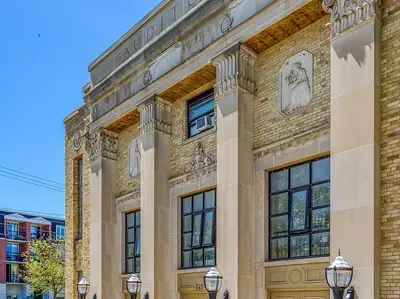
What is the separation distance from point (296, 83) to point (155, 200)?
549 cm

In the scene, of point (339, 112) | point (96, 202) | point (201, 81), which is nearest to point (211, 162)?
point (201, 81)

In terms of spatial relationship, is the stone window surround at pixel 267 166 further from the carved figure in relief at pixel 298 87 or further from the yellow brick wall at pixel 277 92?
the carved figure in relief at pixel 298 87

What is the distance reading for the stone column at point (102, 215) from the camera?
57.8ft

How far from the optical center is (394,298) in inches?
345

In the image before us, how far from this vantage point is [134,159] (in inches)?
678

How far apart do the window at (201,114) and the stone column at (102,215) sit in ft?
13.6

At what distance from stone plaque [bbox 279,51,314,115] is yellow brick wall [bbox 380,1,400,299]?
199 centimetres

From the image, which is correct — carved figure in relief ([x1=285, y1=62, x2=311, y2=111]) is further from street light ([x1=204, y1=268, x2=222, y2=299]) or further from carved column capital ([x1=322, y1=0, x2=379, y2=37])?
street light ([x1=204, y1=268, x2=222, y2=299])

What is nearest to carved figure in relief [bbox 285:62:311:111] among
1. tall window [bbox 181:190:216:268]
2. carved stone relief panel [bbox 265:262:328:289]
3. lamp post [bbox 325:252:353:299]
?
carved stone relief panel [bbox 265:262:328:289]

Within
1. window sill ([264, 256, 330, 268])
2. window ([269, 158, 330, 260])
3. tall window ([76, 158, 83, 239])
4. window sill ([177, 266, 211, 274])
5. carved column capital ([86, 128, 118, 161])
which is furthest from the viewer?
tall window ([76, 158, 83, 239])

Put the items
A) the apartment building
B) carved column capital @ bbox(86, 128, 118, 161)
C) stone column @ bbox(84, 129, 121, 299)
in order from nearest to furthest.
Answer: stone column @ bbox(84, 129, 121, 299), carved column capital @ bbox(86, 128, 118, 161), the apartment building

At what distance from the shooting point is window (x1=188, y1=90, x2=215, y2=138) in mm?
14253

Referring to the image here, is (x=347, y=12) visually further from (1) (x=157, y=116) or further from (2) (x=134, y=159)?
(2) (x=134, y=159)

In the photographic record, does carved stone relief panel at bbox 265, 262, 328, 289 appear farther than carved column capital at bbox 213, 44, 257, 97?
No
